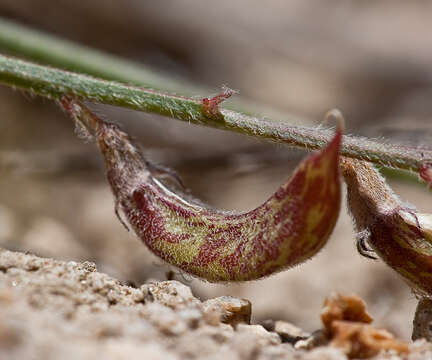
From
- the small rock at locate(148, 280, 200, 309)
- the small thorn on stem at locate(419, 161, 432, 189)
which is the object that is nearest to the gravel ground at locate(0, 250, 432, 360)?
the small rock at locate(148, 280, 200, 309)

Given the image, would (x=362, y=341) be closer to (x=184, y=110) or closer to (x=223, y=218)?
(x=223, y=218)

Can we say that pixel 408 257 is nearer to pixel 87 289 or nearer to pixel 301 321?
pixel 87 289

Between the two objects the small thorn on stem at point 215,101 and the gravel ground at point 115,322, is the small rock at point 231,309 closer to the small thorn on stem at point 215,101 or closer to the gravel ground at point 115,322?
the gravel ground at point 115,322

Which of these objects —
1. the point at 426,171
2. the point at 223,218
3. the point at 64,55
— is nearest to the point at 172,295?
the point at 223,218

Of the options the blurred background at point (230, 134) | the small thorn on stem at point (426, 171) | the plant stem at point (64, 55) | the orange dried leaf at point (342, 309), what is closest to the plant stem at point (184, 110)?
the small thorn on stem at point (426, 171)

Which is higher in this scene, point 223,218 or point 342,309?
point 223,218

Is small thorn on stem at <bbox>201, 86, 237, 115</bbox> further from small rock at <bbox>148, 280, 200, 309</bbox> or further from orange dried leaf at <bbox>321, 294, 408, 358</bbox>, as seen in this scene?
orange dried leaf at <bbox>321, 294, 408, 358</bbox>

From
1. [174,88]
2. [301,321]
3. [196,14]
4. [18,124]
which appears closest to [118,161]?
[301,321]
